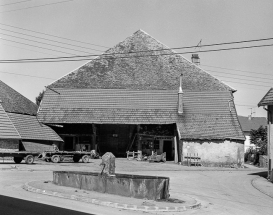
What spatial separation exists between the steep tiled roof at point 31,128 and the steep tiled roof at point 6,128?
1.13 m

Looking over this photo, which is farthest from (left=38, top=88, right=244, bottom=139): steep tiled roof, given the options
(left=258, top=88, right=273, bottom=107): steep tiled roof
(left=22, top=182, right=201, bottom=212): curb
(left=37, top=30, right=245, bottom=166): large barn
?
(left=22, top=182, right=201, bottom=212): curb

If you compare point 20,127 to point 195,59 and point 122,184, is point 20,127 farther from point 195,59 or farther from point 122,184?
point 195,59

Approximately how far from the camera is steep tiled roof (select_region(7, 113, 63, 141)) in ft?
121

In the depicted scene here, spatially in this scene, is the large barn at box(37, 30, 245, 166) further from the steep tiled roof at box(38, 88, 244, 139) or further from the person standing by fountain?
the person standing by fountain

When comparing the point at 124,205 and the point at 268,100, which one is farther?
the point at 268,100

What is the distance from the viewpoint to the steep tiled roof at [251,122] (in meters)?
81.2

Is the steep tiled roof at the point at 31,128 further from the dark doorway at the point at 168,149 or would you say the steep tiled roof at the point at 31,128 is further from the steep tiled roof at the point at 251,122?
the steep tiled roof at the point at 251,122

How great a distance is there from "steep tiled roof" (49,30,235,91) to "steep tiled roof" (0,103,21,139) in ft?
35.7

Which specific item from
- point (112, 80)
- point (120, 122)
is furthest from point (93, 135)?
point (112, 80)

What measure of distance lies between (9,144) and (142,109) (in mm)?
14999

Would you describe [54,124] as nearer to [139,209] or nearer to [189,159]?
[189,159]

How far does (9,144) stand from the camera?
→ 34062mm

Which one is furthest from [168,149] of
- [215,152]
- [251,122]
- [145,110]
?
[251,122]

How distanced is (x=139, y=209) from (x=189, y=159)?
27127mm
